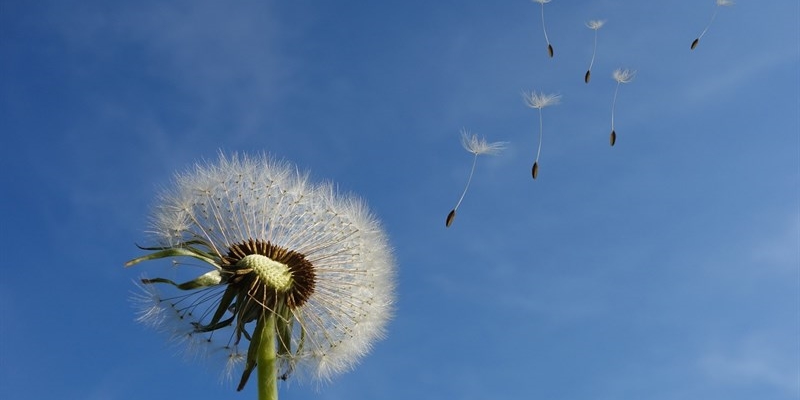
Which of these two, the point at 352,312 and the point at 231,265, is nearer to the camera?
the point at 231,265

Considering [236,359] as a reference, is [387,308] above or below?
above

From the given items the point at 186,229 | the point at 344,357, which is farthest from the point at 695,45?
the point at 186,229

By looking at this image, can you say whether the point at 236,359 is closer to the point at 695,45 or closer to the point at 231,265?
the point at 231,265

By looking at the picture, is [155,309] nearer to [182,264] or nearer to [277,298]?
[182,264]

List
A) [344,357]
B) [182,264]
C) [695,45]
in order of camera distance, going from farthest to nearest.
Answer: [695,45] < [344,357] < [182,264]

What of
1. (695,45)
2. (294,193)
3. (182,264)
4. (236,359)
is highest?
(695,45)

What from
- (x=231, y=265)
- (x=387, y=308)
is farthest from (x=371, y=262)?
(x=231, y=265)

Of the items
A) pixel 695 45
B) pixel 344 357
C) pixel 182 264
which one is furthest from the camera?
pixel 695 45
